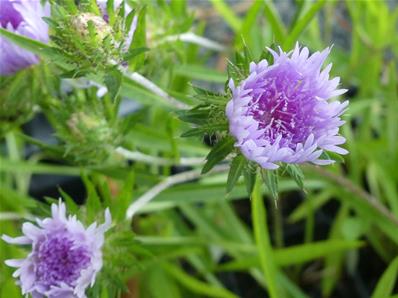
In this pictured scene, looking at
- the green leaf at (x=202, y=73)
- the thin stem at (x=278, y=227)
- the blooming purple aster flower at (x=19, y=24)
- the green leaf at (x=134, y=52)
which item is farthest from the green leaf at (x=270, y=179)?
the thin stem at (x=278, y=227)

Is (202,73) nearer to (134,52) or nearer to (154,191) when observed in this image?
(154,191)

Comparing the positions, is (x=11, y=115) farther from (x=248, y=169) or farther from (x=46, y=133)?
(x=46, y=133)

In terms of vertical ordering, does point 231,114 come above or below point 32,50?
below

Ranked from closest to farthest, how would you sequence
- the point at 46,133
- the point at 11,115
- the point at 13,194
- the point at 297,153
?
1. the point at 297,153
2. the point at 11,115
3. the point at 13,194
4. the point at 46,133

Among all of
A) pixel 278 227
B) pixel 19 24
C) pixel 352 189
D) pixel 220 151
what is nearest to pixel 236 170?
pixel 220 151

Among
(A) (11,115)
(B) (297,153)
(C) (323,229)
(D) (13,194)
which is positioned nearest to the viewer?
(B) (297,153)

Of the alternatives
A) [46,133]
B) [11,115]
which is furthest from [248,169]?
[46,133]

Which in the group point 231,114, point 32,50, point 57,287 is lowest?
point 57,287

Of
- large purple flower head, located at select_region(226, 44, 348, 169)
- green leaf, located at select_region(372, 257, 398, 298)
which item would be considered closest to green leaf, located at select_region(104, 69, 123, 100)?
large purple flower head, located at select_region(226, 44, 348, 169)
